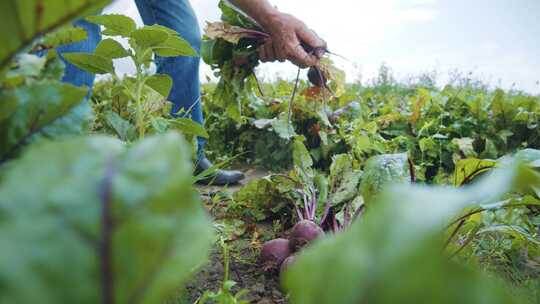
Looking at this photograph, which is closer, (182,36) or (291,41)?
(291,41)

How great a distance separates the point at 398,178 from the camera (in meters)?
1.19

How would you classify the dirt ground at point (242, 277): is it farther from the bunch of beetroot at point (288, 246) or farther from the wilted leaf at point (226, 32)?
the wilted leaf at point (226, 32)

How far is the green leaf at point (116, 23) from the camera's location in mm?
1081

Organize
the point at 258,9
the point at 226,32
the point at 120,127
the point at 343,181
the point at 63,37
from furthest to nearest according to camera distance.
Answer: the point at 226,32 < the point at 258,9 < the point at 343,181 < the point at 120,127 < the point at 63,37

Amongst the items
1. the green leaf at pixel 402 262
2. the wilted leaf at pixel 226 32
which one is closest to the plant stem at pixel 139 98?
the green leaf at pixel 402 262

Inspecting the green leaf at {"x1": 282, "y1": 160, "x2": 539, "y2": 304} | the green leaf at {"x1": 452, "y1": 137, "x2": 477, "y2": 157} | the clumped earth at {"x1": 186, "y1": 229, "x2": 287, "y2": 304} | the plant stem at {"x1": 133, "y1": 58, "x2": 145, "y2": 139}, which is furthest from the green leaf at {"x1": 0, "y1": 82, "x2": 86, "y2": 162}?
the green leaf at {"x1": 452, "y1": 137, "x2": 477, "y2": 157}

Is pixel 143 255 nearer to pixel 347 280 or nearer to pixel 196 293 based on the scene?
pixel 347 280

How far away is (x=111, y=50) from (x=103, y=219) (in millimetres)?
942

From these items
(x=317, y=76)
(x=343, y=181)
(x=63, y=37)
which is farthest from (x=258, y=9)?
(x=63, y=37)

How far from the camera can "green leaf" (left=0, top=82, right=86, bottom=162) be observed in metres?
0.44

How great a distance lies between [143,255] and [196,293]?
3.42 feet

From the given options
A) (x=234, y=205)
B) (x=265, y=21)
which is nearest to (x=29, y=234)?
(x=234, y=205)

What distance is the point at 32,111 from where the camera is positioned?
450 millimetres

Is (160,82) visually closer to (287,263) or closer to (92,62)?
(92,62)
